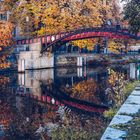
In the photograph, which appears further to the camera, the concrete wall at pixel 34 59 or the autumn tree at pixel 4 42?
the concrete wall at pixel 34 59

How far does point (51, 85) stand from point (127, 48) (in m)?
37.1

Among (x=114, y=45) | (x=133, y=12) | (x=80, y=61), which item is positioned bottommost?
(x=80, y=61)

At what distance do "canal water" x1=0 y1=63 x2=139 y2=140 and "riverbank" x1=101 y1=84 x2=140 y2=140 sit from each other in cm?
94

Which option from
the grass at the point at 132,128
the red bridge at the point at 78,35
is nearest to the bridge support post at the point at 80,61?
the red bridge at the point at 78,35

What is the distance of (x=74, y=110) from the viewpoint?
69.2ft

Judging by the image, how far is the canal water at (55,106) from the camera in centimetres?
1456

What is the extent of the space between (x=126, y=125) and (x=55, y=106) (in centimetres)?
1213

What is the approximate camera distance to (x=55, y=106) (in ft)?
75.4

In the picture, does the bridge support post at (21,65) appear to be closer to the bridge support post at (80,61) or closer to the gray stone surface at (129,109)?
the bridge support post at (80,61)

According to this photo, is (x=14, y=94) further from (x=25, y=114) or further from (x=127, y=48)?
(x=127, y=48)

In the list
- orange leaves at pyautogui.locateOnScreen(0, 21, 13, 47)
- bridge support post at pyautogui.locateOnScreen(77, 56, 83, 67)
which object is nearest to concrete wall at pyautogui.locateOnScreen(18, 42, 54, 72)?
orange leaves at pyautogui.locateOnScreen(0, 21, 13, 47)

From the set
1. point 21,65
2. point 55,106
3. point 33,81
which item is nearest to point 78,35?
point 21,65

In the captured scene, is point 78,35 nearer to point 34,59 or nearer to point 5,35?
point 34,59

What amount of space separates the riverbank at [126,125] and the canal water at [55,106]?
0.94 metres
